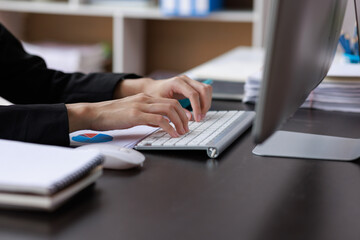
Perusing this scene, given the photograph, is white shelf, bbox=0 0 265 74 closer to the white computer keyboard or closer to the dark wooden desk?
the white computer keyboard

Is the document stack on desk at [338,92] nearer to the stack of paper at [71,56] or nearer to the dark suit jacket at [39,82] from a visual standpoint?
the dark suit jacket at [39,82]

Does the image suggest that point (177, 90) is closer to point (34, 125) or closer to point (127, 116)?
point (127, 116)

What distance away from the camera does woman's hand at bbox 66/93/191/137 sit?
38.7 inches

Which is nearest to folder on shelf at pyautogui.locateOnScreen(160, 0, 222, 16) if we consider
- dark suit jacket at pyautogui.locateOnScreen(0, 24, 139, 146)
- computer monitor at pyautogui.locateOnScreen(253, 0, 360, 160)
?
dark suit jacket at pyautogui.locateOnScreen(0, 24, 139, 146)

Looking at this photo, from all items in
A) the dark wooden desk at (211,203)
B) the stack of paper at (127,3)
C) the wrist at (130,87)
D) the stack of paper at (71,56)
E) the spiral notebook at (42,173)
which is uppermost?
the stack of paper at (127,3)

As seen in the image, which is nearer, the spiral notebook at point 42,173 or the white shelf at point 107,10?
the spiral notebook at point 42,173

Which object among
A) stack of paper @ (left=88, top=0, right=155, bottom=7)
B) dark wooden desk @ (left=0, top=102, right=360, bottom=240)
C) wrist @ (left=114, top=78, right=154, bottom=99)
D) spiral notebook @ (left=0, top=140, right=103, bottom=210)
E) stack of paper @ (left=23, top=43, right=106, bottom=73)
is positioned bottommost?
stack of paper @ (left=23, top=43, right=106, bottom=73)

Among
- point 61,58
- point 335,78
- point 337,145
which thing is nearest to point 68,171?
point 337,145

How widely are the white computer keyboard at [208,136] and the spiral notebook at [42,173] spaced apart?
19 centimetres

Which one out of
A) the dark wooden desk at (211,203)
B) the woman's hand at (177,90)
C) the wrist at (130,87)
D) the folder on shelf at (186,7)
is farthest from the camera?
the folder on shelf at (186,7)

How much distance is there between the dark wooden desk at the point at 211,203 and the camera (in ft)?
2.13

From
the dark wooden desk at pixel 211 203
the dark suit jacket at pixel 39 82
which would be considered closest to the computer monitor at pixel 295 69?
the dark wooden desk at pixel 211 203

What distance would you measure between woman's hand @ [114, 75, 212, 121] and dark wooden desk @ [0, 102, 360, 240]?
0.19 m

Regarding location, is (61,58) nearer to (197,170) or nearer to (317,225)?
(197,170)
